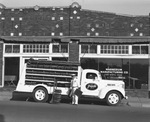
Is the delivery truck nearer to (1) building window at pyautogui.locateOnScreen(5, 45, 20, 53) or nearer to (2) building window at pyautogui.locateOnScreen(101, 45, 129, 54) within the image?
(2) building window at pyautogui.locateOnScreen(101, 45, 129, 54)

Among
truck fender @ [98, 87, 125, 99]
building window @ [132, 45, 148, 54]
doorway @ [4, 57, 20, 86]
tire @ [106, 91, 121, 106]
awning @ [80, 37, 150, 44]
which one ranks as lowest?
tire @ [106, 91, 121, 106]

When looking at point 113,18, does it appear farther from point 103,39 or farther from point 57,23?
point 57,23

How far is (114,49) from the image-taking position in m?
18.0

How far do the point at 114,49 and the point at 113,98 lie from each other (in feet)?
16.2

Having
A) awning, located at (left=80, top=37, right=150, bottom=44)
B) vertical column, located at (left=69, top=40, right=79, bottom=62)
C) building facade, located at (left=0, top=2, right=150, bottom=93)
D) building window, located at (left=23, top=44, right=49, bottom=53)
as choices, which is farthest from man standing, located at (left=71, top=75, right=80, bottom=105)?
building window, located at (left=23, top=44, right=49, bottom=53)

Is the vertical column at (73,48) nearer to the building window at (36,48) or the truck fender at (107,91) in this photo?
the building window at (36,48)

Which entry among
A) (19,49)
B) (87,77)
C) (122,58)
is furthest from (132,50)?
(19,49)

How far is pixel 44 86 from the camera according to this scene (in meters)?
14.4

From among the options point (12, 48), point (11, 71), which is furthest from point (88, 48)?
point (11, 71)

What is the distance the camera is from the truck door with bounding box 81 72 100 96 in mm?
14195

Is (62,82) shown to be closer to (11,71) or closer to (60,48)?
(60,48)

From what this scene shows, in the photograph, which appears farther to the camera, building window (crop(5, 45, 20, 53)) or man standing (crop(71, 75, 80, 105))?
building window (crop(5, 45, 20, 53))

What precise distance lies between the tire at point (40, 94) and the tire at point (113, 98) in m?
3.35

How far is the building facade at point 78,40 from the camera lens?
57.6 ft
